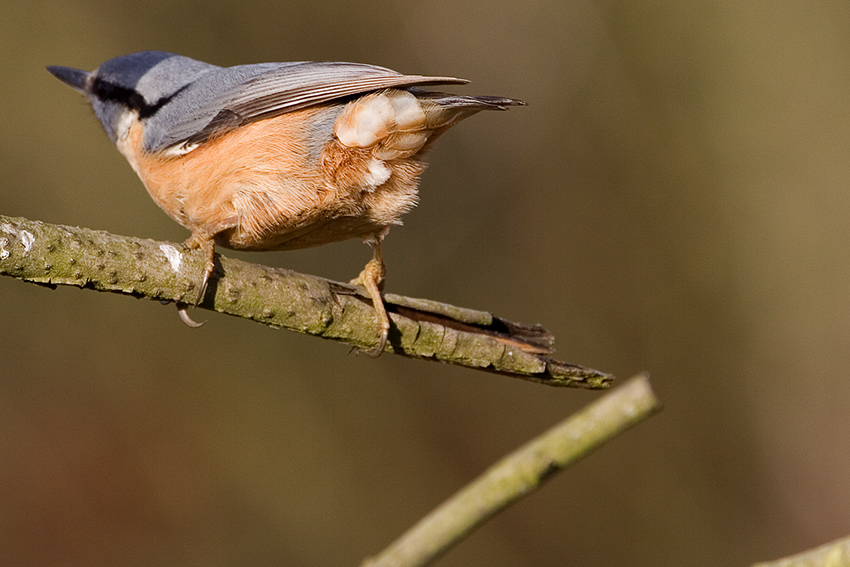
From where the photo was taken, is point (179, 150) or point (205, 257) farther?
point (179, 150)

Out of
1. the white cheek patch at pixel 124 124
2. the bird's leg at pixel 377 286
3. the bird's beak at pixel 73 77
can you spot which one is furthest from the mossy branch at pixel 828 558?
the bird's beak at pixel 73 77

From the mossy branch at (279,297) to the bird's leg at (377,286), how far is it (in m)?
0.02

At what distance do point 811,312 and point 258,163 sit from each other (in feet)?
16.8

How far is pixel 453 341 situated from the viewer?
264cm

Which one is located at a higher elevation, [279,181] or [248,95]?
[248,95]

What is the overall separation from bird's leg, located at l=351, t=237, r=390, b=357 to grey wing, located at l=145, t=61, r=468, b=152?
615 millimetres

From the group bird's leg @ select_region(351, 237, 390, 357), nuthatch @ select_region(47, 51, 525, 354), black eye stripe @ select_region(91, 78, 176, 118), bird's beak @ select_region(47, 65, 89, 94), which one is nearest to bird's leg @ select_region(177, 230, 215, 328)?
nuthatch @ select_region(47, 51, 525, 354)

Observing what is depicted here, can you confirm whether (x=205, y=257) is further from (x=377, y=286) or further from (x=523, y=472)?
(x=523, y=472)

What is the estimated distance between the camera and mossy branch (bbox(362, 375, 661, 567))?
2256mm

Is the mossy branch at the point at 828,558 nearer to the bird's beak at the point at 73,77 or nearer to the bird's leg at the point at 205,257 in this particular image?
the bird's leg at the point at 205,257

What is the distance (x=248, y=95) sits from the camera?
298 centimetres

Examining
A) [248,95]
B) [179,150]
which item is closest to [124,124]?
[179,150]

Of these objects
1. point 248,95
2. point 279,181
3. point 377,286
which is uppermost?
point 248,95

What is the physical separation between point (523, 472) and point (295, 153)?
1343mm
